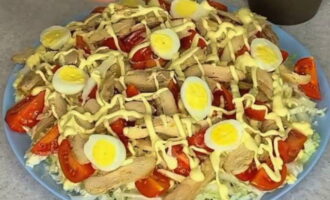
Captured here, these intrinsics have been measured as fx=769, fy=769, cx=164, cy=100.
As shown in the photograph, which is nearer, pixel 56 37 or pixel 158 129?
pixel 158 129

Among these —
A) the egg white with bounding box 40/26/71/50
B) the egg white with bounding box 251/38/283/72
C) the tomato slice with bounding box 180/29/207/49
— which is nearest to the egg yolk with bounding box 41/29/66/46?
the egg white with bounding box 40/26/71/50

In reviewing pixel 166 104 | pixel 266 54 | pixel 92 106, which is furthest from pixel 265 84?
pixel 92 106

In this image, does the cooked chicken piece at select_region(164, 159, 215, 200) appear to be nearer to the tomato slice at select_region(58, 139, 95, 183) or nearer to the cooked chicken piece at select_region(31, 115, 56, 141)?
the tomato slice at select_region(58, 139, 95, 183)

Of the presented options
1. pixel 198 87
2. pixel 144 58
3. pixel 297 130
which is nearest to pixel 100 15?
pixel 144 58

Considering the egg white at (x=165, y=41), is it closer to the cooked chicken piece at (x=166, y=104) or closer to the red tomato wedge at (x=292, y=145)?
the cooked chicken piece at (x=166, y=104)

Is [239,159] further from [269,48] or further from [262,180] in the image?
[269,48]

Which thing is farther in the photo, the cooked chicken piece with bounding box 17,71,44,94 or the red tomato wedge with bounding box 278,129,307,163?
the cooked chicken piece with bounding box 17,71,44,94
